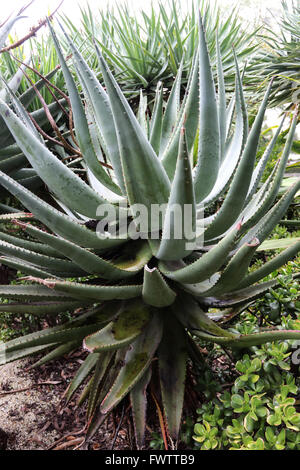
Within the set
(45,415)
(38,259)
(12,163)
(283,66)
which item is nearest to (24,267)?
(38,259)

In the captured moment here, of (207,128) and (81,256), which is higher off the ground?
(207,128)

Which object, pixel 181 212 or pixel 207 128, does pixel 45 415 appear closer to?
pixel 181 212

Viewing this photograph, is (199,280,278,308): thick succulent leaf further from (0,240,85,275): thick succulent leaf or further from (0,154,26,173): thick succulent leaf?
(0,154,26,173): thick succulent leaf

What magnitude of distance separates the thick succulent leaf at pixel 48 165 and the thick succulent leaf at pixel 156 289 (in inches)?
12.4

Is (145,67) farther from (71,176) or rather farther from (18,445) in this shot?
(18,445)

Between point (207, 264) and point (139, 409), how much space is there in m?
0.46

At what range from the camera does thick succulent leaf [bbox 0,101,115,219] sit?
3.26 feet

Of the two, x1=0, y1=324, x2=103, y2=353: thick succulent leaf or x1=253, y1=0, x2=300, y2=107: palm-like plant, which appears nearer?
x1=0, y1=324, x2=103, y2=353: thick succulent leaf

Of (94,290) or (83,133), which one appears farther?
(83,133)

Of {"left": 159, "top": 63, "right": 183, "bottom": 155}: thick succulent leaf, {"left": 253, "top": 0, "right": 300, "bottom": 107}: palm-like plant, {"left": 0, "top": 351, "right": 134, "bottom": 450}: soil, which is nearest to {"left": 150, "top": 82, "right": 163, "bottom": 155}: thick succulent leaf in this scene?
{"left": 159, "top": 63, "right": 183, "bottom": 155}: thick succulent leaf

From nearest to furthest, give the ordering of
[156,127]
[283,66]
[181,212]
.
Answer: [181,212]
[156,127]
[283,66]

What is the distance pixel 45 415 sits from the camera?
1546 mm

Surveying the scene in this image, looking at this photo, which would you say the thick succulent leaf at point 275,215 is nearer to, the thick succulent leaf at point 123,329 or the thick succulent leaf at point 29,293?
the thick succulent leaf at point 123,329

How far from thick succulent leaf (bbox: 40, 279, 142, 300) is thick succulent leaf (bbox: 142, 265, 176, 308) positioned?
0.05 meters
